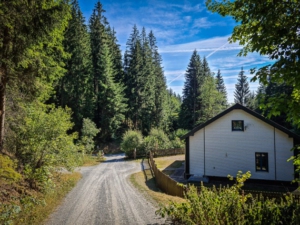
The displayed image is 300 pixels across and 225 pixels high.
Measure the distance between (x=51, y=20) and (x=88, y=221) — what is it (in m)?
9.02

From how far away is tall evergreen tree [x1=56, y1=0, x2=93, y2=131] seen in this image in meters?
32.4

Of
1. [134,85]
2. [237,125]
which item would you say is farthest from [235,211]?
[134,85]

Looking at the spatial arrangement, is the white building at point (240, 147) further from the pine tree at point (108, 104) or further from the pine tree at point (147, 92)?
the pine tree at point (147, 92)

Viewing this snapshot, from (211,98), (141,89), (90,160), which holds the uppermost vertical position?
(141,89)

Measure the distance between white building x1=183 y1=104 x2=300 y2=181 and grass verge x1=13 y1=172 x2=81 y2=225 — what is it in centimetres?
1075

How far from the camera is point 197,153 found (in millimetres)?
18922

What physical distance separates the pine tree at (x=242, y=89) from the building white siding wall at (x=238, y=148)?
4469cm

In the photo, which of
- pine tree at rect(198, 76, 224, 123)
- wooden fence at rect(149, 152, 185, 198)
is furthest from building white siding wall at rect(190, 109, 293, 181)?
pine tree at rect(198, 76, 224, 123)

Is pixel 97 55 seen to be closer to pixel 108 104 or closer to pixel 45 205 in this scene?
pixel 108 104

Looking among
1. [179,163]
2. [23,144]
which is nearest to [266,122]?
[179,163]

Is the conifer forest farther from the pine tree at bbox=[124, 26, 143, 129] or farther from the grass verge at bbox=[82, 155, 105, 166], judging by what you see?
the grass verge at bbox=[82, 155, 105, 166]

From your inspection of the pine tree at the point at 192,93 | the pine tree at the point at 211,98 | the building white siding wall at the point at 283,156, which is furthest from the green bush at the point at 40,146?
the pine tree at the point at 192,93

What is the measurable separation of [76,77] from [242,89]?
46100 mm

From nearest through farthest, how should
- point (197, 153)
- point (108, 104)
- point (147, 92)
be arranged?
point (197, 153) → point (108, 104) → point (147, 92)
